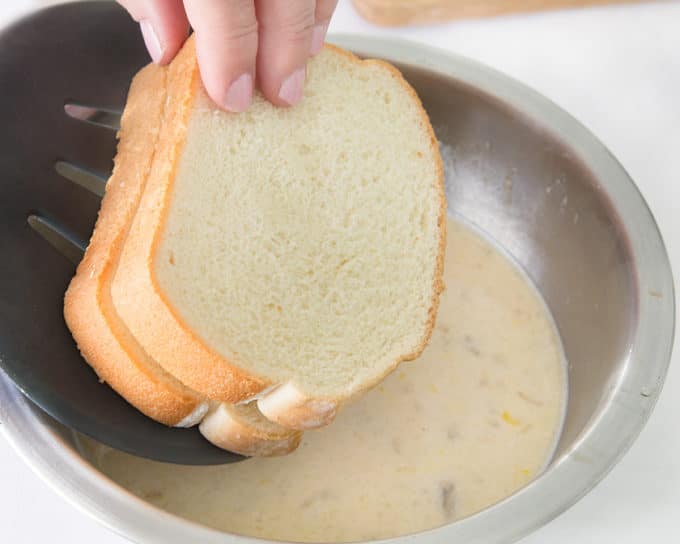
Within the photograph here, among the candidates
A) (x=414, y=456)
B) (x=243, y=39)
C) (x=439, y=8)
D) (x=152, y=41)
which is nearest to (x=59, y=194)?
(x=152, y=41)

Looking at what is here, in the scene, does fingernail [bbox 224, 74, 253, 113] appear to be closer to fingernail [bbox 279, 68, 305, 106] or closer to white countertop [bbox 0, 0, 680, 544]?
fingernail [bbox 279, 68, 305, 106]

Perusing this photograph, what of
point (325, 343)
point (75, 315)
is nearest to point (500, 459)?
point (325, 343)

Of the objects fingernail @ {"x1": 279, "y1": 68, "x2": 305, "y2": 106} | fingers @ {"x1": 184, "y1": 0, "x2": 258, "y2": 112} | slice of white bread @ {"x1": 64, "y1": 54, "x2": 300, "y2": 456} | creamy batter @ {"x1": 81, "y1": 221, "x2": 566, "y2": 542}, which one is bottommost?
creamy batter @ {"x1": 81, "y1": 221, "x2": 566, "y2": 542}

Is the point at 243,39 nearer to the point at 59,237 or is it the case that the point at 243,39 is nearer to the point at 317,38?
the point at 317,38

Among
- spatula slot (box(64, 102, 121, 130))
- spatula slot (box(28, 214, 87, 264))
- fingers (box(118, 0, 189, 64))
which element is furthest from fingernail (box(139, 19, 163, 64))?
spatula slot (box(28, 214, 87, 264))

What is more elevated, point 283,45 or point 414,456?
point 283,45

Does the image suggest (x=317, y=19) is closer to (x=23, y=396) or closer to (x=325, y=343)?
(x=325, y=343)
